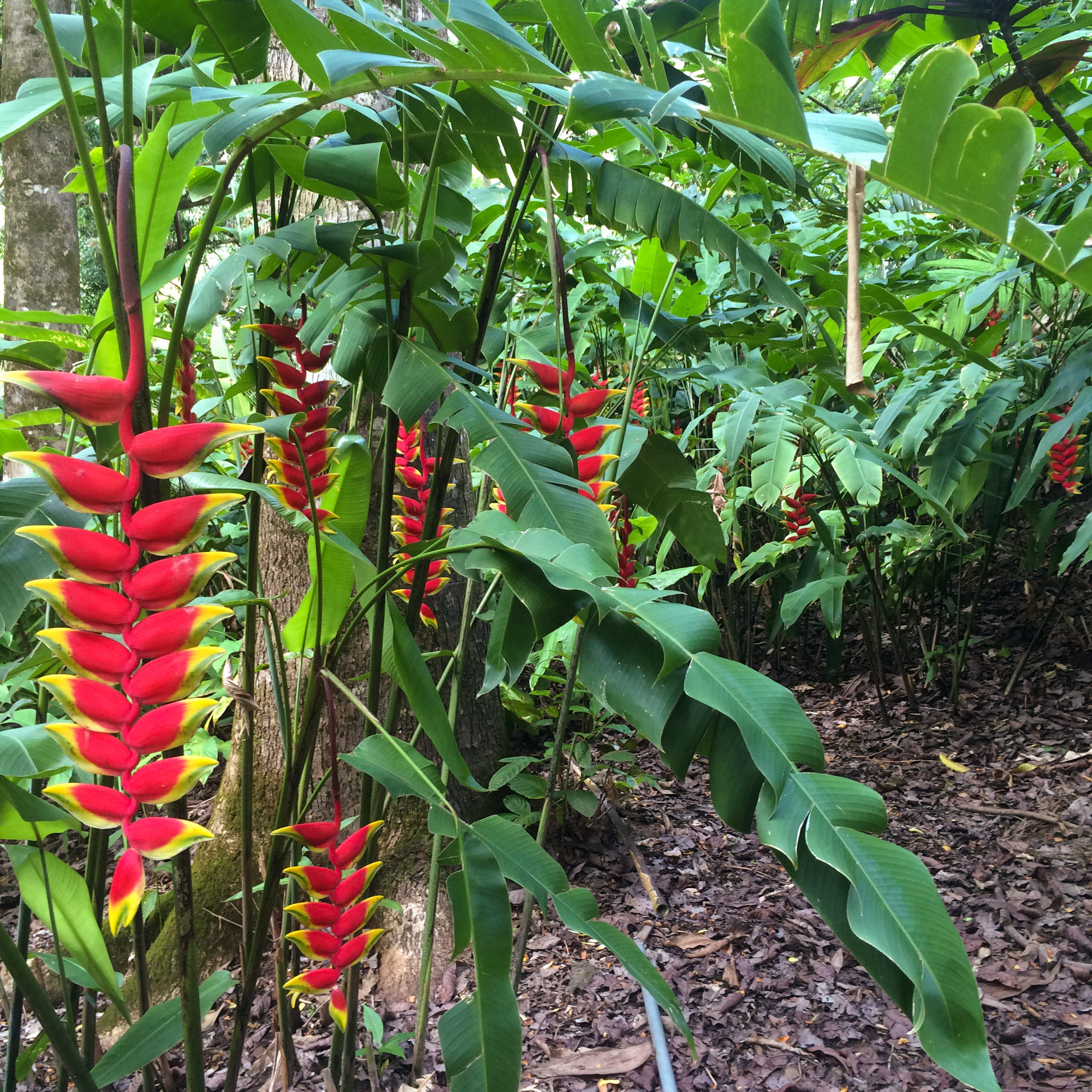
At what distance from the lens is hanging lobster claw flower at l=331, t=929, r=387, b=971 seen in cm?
63

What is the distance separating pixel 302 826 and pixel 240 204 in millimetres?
759

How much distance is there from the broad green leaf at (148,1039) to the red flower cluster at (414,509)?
1.52 ft

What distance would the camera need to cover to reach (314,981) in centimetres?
61

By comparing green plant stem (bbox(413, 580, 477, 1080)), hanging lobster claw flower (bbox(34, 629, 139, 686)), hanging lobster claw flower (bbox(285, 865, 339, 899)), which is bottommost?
green plant stem (bbox(413, 580, 477, 1080))

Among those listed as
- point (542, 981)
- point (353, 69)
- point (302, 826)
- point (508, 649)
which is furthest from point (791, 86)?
point (542, 981)

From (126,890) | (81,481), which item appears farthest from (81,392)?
(126,890)

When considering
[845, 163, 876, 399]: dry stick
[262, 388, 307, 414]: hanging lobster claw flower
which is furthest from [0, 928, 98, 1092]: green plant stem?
[845, 163, 876, 399]: dry stick

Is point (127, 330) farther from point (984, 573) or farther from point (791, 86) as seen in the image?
point (984, 573)

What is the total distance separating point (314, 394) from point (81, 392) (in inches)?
14.5

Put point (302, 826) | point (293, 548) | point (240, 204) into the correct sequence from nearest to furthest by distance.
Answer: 1. point (302, 826)
2. point (240, 204)
3. point (293, 548)

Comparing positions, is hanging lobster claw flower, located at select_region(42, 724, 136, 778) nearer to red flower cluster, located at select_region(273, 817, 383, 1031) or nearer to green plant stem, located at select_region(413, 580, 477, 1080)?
red flower cluster, located at select_region(273, 817, 383, 1031)

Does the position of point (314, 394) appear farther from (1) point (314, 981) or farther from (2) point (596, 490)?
(1) point (314, 981)

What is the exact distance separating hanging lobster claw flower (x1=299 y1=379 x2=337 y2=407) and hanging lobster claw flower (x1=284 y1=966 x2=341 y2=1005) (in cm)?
53

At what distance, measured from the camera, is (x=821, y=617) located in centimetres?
272
